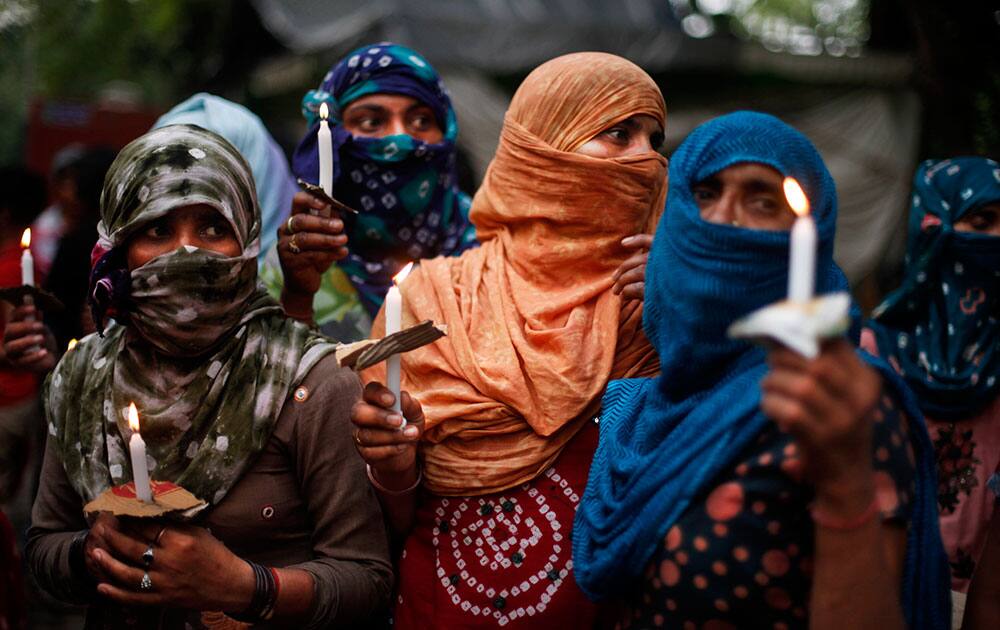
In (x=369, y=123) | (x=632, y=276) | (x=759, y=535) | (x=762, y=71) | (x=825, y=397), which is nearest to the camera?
(x=825, y=397)

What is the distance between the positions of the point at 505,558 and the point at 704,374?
2.64 ft

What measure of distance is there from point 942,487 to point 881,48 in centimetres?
703

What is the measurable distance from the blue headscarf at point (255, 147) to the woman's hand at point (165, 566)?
2165 millimetres

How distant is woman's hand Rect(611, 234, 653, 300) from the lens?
97.4 inches

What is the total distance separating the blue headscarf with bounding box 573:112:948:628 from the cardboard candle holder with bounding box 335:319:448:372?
1.65 ft

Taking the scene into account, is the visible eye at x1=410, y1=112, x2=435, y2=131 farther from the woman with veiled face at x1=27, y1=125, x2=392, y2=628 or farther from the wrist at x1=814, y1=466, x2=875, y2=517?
the wrist at x1=814, y1=466, x2=875, y2=517

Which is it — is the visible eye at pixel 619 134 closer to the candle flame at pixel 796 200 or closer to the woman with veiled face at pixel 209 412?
the woman with veiled face at pixel 209 412

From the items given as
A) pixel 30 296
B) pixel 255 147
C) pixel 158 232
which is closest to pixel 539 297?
pixel 158 232

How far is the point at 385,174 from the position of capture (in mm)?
3578

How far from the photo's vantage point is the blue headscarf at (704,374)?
1821mm

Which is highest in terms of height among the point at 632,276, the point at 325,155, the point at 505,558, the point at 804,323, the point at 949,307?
the point at 804,323

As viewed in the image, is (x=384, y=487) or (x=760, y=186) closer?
(x=760, y=186)

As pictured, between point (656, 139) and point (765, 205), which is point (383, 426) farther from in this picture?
point (656, 139)

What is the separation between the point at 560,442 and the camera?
8.23 ft
